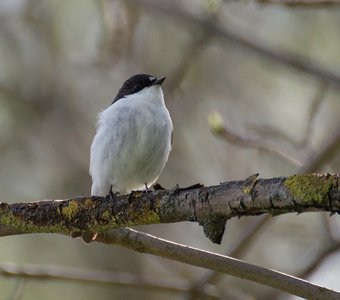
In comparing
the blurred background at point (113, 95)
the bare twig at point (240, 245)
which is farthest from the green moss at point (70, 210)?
the blurred background at point (113, 95)

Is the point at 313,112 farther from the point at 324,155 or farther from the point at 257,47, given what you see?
the point at 257,47

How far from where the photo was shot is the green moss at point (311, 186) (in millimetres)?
2666

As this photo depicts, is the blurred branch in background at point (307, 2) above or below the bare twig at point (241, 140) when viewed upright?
above

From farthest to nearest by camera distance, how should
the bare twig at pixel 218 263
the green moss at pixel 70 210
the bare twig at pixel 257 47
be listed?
the bare twig at pixel 257 47
the green moss at pixel 70 210
the bare twig at pixel 218 263

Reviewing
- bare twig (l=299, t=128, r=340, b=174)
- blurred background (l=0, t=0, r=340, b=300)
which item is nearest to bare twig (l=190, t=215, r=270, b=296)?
bare twig (l=299, t=128, r=340, b=174)

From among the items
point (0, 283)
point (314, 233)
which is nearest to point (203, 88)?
point (314, 233)

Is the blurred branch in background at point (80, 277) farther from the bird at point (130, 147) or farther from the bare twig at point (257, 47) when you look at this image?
the bare twig at point (257, 47)

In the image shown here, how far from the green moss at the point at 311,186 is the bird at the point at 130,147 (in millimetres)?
2664

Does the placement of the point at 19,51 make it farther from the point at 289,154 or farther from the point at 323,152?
the point at 323,152

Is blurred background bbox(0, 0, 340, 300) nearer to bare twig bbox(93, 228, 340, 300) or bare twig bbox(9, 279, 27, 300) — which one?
bare twig bbox(9, 279, 27, 300)

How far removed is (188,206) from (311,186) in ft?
2.32

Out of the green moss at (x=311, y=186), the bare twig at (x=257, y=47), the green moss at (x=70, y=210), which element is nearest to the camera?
the green moss at (x=311, y=186)

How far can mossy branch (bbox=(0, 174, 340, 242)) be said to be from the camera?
2734 millimetres

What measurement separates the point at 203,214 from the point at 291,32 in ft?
20.7
